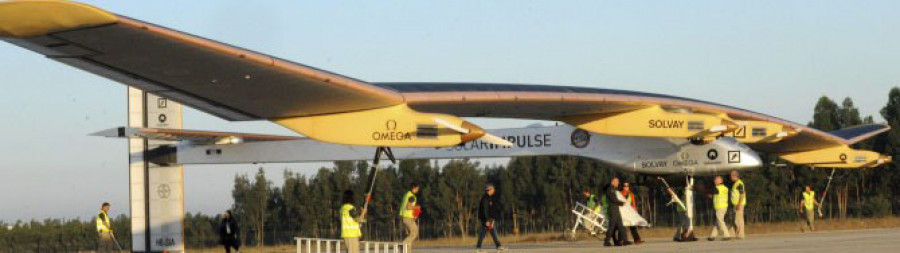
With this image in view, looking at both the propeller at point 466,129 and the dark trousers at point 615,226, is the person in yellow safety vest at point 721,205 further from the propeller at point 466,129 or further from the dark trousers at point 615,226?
the propeller at point 466,129

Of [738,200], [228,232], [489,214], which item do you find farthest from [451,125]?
[228,232]

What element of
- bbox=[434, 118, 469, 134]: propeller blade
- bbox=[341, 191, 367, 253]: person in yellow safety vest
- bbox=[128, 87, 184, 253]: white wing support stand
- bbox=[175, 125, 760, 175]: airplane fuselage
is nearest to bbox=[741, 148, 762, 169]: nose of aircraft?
bbox=[175, 125, 760, 175]: airplane fuselage

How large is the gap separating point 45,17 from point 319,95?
613 centimetres

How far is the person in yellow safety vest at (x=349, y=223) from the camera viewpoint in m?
23.2

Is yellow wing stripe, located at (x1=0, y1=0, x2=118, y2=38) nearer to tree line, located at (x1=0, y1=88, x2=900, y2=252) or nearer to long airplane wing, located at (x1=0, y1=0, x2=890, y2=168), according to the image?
long airplane wing, located at (x1=0, y1=0, x2=890, y2=168)

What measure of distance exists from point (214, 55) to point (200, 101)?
3721mm

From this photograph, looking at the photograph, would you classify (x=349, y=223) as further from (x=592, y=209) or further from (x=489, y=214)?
(x=592, y=209)

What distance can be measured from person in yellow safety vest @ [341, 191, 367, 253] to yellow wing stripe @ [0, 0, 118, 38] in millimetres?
7114

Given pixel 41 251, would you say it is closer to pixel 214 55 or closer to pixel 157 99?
pixel 157 99

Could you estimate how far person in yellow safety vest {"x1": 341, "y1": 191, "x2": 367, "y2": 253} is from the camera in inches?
914

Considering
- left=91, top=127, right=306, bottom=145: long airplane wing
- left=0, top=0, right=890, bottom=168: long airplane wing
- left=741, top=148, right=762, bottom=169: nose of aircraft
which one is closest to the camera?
left=0, top=0, right=890, bottom=168: long airplane wing

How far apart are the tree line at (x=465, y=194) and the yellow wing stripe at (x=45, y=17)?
1903 inches

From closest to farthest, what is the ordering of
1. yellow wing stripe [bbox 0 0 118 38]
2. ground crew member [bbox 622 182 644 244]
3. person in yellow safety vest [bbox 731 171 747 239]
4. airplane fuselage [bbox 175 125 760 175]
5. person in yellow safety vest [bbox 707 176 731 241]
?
yellow wing stripe [bbox 0 0 118 38]
ground crew member [bbox 622 182 644 244]
person in yellow safety vest [bbox 707 176 731 241]
person in yellow safety vest [bbox 731 171 747 239]
airplane fuselage [bbox 175 125 760 175]

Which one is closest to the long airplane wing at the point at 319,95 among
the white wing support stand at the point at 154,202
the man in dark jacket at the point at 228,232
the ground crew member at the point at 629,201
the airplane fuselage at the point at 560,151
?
the ground crew member at the point at 629,201
